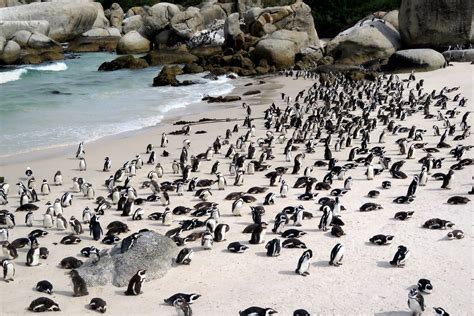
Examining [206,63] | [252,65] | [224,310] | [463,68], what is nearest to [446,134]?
[224,310]

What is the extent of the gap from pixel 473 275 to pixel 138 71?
3707cm

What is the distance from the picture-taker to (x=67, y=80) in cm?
4050

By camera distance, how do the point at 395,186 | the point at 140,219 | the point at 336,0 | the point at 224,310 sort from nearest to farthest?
1. the point at 224,310
2. the point at 140,219
3. the point at 395,186
4. the point at 336,0

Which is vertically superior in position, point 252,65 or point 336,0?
point 336,0

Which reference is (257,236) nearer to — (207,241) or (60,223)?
(207,241)

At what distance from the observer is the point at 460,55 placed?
36406 millimetres

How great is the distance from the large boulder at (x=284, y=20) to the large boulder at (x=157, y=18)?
1650cm

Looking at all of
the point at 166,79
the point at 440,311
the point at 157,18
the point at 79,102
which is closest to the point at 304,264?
the point at 440,311

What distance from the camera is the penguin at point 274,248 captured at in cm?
1030

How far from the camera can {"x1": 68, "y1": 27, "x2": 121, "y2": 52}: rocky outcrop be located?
61.5m

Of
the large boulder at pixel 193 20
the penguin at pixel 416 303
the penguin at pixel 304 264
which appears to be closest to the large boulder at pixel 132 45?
the large boulder at pixel 193 20

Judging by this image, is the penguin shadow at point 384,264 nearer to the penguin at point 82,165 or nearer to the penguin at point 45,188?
the penguin at point 45,188

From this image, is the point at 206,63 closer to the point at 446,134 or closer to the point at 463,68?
the point at 463,68

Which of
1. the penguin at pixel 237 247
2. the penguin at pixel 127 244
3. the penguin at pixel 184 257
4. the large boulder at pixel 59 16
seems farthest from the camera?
the large boulder at pixel 59 16
